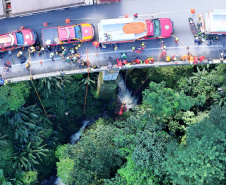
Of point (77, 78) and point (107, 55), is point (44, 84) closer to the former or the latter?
point (77, 78)

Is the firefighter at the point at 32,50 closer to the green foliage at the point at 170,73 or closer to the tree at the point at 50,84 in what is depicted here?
the tree at the point at 50,84

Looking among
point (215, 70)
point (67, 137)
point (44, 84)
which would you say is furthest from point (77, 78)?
point (215, 70)

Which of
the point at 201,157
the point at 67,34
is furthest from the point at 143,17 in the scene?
the point at 201,157

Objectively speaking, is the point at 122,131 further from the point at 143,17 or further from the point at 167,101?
the point at 143,17

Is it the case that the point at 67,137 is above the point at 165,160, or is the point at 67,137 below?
below

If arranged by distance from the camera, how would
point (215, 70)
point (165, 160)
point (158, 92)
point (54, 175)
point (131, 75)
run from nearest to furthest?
1. point (165, 160)
2. point (158, 92)
3. point (215, 70)
4. point (131, 75)
5. point (54, 175)

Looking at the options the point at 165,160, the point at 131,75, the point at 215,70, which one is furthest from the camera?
the point at 131,75
